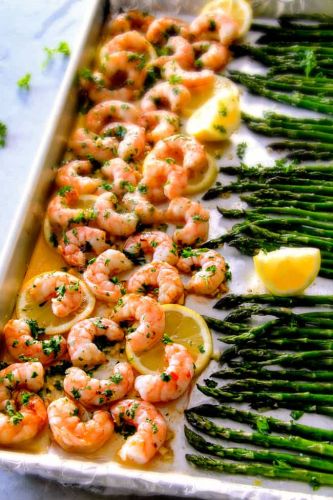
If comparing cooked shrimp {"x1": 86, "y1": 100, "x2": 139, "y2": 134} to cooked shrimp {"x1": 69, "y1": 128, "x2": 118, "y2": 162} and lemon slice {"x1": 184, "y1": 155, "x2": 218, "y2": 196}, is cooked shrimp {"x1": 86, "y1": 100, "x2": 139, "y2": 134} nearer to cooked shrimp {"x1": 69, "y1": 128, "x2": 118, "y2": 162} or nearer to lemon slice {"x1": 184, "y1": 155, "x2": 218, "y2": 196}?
cooked shrimp {"x1": 69, "y1": 128, "x2": 118, "y2": 162}

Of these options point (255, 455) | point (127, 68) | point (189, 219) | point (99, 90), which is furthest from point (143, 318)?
point (127, 68)

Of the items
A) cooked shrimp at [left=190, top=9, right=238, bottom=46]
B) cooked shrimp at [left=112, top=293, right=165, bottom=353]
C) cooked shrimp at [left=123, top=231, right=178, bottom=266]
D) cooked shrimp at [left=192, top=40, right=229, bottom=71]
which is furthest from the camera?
cooked shrimp at [left=190, top=9, right=238, bottom=46]

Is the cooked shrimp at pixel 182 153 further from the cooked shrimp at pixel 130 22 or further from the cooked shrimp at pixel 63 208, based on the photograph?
the cooked shrimp at pixel 130 22

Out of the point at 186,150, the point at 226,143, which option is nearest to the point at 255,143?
the point at 226,143

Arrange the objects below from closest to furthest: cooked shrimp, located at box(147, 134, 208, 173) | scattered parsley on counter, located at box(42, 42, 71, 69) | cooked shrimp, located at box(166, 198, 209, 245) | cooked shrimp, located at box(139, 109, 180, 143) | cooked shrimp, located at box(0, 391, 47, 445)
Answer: cooked shrimp, located at box(0, 391, 47, 445) → cooked shrimp, located at box(166, 198, 209, 245) → cooked shrimp, located at box(147, 134, 208, 173) → cooked shrimp, located at box(139, 109, 180, 143) → scattered parsley on counter, located at box(42, 42, 71, 69)

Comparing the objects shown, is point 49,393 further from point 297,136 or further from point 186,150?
point 297,136

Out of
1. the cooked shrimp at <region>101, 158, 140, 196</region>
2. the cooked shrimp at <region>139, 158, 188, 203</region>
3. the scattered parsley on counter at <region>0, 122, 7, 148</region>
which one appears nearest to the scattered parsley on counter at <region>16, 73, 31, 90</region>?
the scattered parsley on counter at <region>0, 122, 7, 148</region>

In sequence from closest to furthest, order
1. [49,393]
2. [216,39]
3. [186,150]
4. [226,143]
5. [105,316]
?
[49,393]
[105,316]
[186,150]
[226,143]
[216,39]
